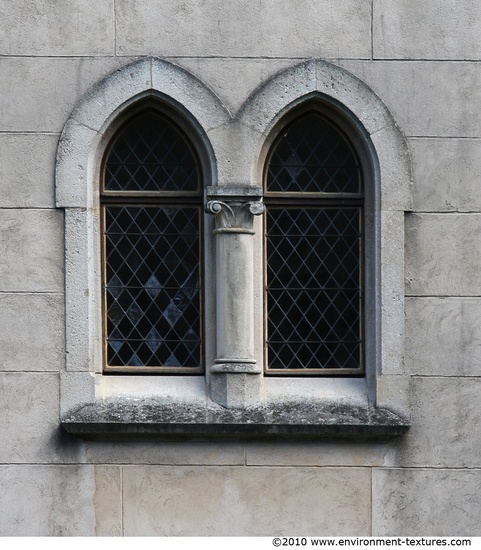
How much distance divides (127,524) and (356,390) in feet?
5.78

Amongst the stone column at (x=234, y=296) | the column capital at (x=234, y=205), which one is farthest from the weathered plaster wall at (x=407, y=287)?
the column capital at (x=234, y=205)

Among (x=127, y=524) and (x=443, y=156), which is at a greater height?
(x=443, y=156)

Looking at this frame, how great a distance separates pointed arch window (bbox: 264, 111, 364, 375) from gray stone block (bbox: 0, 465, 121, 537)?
138 centimetres

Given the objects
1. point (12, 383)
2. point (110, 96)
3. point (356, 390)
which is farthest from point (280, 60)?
point (12, 383)

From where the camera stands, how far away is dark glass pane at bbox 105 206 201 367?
27.0 ft

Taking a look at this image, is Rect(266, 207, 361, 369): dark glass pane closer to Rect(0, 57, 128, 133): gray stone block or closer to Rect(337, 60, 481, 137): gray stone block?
Rect(337, 60, 481, 137): gray stone block

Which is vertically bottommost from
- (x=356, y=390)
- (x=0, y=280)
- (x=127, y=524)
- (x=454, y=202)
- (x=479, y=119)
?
(x=127, y=524)

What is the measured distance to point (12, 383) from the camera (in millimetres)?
7980

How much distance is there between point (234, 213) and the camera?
26.4 ft

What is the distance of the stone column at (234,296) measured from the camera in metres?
8.05

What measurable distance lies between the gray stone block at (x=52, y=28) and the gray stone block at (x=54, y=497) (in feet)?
9.03

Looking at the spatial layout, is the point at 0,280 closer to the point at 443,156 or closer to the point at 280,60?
the point at 280,60

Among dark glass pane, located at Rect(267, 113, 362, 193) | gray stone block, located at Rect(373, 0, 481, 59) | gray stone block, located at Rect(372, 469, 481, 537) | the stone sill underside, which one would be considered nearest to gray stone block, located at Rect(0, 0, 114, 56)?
dark glass pane, located at Rect(267, 113, 362, 193)

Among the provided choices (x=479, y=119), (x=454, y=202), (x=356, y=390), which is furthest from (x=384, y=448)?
(x=479, y=119)
